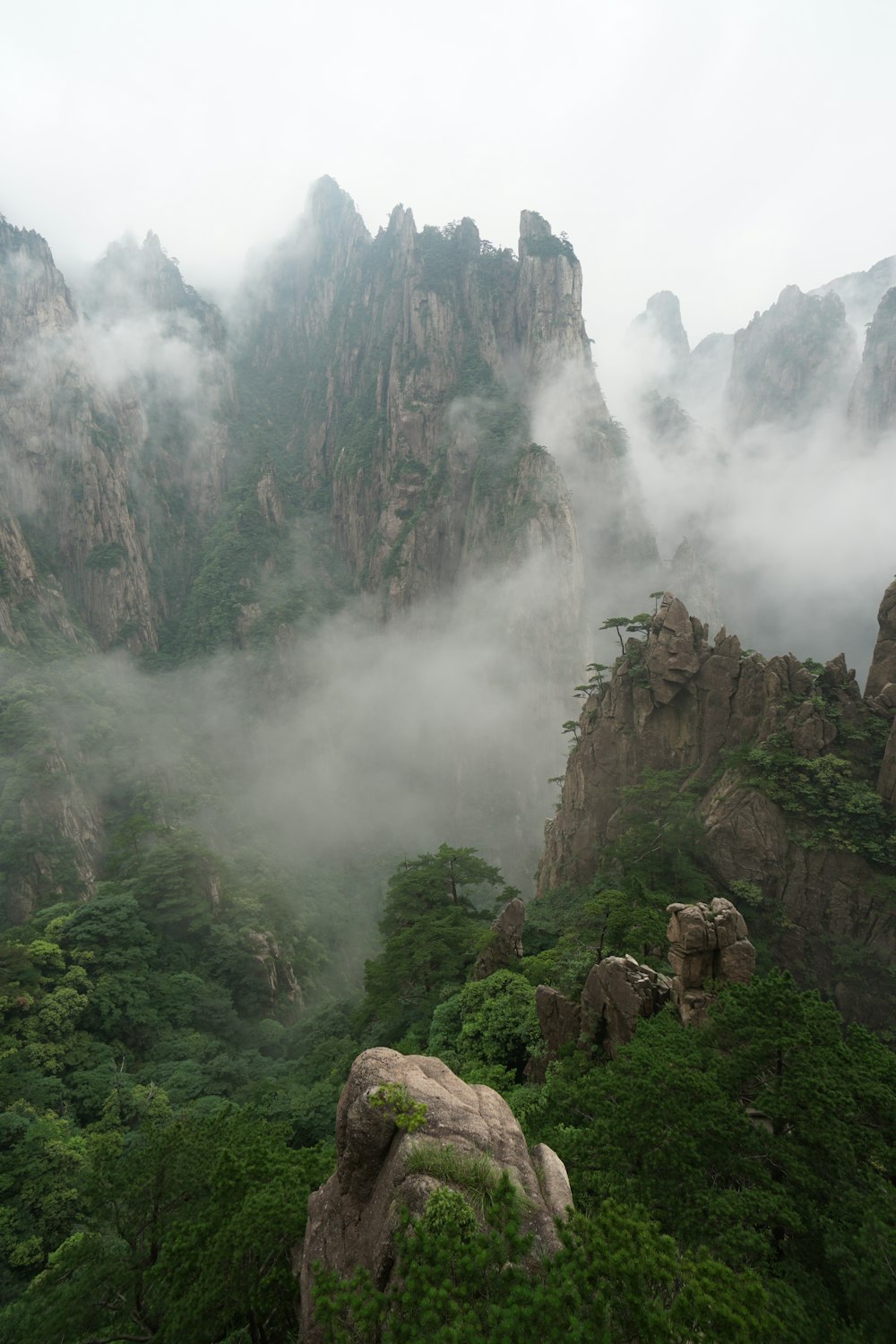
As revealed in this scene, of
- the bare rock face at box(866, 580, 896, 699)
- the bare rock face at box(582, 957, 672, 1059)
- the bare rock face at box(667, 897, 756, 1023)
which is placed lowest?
the bare rock face at box(582, 957, 672, 1059)

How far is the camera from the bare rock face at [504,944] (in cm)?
2222

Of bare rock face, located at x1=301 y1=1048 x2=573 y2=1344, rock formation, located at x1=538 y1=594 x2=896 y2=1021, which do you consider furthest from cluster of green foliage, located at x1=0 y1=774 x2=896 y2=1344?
rock formation, located at x1=538 y1=594 x2=896 y2=1021

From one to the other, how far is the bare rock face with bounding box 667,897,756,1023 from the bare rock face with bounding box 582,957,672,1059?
51 centimetres

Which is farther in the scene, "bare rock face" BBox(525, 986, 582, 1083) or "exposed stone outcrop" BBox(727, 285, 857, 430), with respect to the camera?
"exposed stone outcrop" BBox(727, 285, 857, 430)

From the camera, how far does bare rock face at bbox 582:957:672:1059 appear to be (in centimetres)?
1355

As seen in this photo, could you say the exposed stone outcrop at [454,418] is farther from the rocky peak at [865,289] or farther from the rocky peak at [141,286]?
the rocky peak at [865,289]

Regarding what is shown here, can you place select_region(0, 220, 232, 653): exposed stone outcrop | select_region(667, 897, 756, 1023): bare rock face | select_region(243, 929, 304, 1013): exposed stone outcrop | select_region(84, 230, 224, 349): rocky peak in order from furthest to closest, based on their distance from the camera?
select_region(84, 230, 224, 349): rocky peak < select_region(0, 220, 232, 653): exposed stone outcrop < select_region(243, 929, 304, 1013): exposed stone outcrop < select_region(667, 897, 756, 1023): bare rock face

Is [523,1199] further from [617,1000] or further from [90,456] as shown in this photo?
[90,456]

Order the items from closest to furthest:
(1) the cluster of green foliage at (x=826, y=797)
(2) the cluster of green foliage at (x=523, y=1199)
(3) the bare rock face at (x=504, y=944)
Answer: (2) the cluster of green foliage at (x=523, y=1199) → (1) the cluster of green foliage at (x=826, y=797) → (3) the bare rock face at (x=504, y=944)

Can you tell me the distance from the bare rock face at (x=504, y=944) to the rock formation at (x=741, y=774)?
8.49 m

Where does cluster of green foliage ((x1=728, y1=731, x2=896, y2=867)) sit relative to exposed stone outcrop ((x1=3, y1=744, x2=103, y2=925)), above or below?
above

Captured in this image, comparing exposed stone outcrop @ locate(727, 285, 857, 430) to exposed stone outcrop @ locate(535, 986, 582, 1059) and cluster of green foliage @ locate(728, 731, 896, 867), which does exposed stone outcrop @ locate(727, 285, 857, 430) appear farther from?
exposed stone outcrop @ locate(535, 986, 582, 1059)

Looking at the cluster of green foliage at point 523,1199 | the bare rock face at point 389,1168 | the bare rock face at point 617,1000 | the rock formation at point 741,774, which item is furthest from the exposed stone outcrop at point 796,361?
the bare rock face at point 389,1168

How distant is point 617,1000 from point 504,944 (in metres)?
8.97
